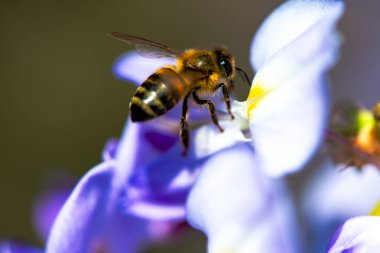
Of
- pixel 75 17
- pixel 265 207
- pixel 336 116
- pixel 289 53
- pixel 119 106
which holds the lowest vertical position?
pixel 119 106

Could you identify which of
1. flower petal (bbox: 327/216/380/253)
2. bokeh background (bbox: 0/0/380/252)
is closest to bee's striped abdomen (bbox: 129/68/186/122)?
flower petal (bbox: 327/216/380/253)

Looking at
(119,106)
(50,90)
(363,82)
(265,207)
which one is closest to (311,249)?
(265,207)

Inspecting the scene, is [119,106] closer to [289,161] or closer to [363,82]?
[363,82]

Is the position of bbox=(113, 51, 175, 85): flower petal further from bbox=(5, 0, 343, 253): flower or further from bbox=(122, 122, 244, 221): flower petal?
bbox=(122, 122, 244, 221): flower petal

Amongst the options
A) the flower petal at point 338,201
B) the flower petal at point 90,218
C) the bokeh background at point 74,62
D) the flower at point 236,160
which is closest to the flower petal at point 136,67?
the flower at point 236,160

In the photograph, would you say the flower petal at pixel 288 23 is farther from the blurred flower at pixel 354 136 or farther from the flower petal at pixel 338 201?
the flower petal at pixel 338 201
